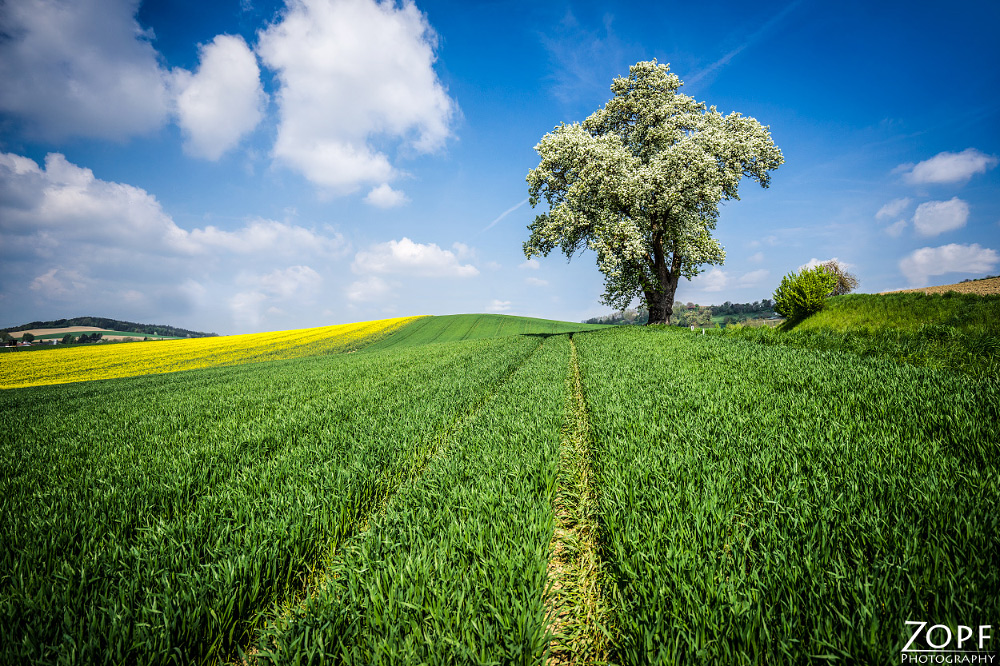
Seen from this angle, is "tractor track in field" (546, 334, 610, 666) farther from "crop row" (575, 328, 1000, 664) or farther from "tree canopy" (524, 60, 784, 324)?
"tree canopy" (524, 60, 784, 324)

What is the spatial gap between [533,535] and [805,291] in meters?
22.7

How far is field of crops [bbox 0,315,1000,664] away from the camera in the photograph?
175 centimetres

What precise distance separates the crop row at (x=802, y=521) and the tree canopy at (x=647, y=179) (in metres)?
17.1

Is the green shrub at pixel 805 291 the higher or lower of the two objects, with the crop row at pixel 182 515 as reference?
higher

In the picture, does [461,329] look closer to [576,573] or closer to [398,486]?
[398,486]

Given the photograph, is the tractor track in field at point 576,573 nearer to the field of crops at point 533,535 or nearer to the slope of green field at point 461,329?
the field of crops at point 533,535

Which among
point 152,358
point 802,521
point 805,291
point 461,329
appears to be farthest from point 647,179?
point 152,358

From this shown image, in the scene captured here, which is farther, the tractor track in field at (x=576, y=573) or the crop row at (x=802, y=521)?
the tractor track in field at (x=576, y=573)

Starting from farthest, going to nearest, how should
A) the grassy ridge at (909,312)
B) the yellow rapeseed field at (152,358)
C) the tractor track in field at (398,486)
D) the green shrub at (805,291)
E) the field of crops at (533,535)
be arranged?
the yellow rapeseed field at (152,358)
the green shrub at (805,291)
the grassy ridge at (909,312)
the tractor track in field at (398,486)
the field of crops at (533,535)

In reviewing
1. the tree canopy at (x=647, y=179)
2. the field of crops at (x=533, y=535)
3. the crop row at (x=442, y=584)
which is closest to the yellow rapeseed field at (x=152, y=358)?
the tree canopy at (x=647, y=179)

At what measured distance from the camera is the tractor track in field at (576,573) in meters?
2.05

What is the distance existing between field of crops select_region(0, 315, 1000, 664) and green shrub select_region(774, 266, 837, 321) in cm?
1610

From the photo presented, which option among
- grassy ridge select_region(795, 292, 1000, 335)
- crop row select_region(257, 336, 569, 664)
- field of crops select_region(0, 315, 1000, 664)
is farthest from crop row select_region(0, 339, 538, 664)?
grassy ridge select_region(795, 292, 1000, 335)

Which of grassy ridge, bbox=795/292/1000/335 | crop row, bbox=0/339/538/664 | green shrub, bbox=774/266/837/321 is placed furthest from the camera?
green shrub, bbox=774/266/837/321
